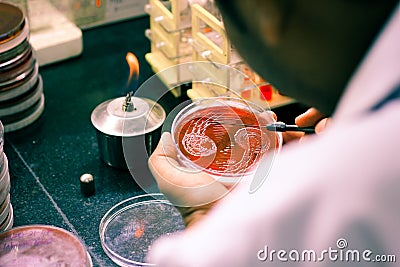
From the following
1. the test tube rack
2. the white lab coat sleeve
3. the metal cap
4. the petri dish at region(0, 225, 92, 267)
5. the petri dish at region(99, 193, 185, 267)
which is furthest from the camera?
the test tube rack

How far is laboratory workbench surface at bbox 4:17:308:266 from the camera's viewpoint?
3.61 ft

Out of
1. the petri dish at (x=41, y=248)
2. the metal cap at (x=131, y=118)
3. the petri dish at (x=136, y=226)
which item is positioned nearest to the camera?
the petri dish at (x=41, y=248)

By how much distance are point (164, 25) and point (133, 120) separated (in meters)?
0.33

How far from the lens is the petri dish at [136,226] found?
3.32 feet

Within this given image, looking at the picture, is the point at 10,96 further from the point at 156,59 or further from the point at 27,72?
the point at 156,59

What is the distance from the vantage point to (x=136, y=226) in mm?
1062

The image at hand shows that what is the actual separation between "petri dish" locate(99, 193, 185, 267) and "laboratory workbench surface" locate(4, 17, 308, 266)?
0.07 ft

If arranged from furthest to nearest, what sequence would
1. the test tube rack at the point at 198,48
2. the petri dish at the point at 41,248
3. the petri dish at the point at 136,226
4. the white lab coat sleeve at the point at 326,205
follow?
1. the test tube rack at the point at 198,48
2. the petri dish at the point at 136,226
3. the petri dish at the point at 41,248
4. the white lab coat sleeve at the point at 326,205

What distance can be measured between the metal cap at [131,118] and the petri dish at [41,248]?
0.24m

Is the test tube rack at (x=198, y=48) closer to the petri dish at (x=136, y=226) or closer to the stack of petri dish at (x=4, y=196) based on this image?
the petri dish at (x=136, y=226)

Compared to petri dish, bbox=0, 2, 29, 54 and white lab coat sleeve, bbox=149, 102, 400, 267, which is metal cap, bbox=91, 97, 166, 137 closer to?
petri dish, bbox=0, 2, 29, 54

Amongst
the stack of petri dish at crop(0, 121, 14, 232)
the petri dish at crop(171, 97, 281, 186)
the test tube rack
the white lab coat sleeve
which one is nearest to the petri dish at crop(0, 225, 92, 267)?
the stack of petri dish at crop(0, 121, 14, 232)

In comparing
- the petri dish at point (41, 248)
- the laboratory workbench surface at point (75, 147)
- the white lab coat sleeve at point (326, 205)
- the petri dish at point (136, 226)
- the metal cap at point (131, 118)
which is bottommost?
the laboratory workbench surface at point (75, 147)

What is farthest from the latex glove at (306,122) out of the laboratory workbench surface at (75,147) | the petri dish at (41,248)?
the petri dish at (41,248)
